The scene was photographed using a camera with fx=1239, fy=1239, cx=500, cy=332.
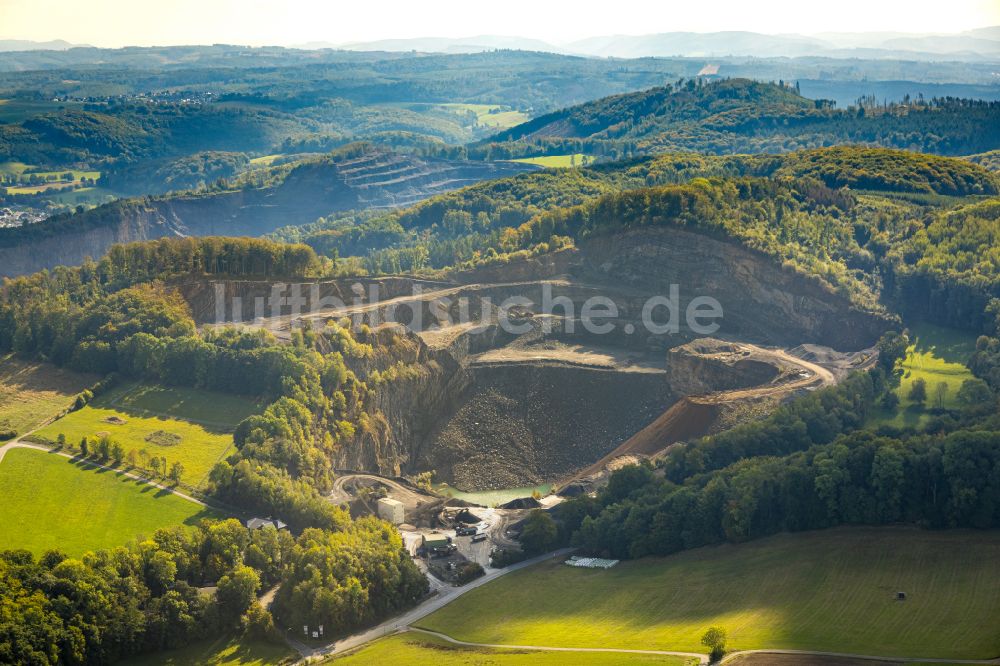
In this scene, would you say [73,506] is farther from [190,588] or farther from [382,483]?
[382,483]

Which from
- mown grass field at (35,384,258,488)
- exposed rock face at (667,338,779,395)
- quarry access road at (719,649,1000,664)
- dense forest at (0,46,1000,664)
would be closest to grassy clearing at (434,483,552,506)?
dense forest at (0,46,1000,664)

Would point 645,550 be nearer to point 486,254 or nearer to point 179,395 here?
point 179,395

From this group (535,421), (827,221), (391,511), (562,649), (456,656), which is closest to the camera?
(562,649)

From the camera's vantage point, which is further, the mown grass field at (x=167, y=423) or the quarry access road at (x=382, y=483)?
the quarry access road at (x=382, y=483)

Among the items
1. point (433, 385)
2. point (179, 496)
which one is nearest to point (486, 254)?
point (433, 385)

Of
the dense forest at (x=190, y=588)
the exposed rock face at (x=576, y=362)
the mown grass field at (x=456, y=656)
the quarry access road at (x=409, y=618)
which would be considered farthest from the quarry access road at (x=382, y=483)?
the mown grass field at (x=456, y=656)

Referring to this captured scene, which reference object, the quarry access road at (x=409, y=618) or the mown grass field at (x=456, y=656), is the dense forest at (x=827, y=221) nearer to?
the quarry access road at (x=409, y=618)

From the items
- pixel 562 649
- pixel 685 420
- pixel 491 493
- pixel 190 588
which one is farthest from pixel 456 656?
pixel 685 420
